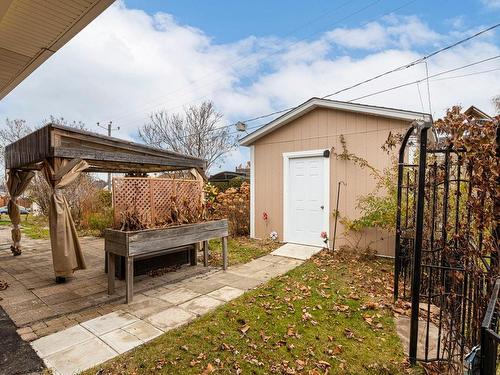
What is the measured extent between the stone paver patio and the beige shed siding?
1.73m

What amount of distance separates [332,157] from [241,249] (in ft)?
10.4

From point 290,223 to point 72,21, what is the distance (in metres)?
5.97

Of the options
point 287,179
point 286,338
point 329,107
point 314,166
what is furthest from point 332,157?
point 286,338

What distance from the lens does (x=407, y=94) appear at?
978cm

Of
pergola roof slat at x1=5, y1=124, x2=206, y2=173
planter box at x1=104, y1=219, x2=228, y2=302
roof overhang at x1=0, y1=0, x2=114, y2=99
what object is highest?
roof overhang at x1=0, y1=0, x2=114, y2=99

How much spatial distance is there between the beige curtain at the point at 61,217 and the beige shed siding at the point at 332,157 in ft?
14.9

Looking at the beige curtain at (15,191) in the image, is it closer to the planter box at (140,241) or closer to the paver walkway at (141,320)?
the planter box at (140,241)

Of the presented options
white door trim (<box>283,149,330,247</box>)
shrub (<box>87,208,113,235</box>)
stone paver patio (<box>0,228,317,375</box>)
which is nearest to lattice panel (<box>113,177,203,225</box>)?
stone paver patio (<box>0,228,317,375</box>)

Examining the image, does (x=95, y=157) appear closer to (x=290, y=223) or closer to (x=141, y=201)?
(x=141, y=201)

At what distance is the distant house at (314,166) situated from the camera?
6074 mm

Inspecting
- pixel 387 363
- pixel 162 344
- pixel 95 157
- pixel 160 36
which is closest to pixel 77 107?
pixel 160 36

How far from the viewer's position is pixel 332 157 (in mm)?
6625

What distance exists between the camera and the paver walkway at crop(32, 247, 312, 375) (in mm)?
2657

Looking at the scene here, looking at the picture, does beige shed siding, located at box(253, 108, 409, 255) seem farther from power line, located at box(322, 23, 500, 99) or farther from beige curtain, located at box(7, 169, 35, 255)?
beige curtain, located at box(7, 169, 35, 255)
